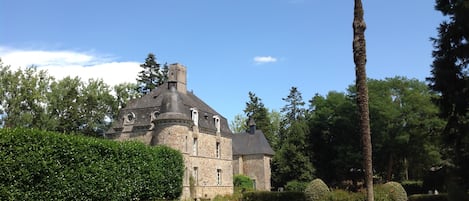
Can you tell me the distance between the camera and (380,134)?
125 ft

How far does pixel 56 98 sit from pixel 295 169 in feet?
78.1

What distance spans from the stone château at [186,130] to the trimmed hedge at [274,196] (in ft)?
15.4

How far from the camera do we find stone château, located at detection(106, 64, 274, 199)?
1304 inches

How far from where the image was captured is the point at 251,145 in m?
52.2

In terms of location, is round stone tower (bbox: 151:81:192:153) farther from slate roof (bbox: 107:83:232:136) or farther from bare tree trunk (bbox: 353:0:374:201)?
bare tree trunk (bbox: 353:0:374:201)

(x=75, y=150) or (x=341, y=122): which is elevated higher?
(x=341, y=122)

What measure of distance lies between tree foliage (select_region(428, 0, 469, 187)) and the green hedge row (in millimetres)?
16153

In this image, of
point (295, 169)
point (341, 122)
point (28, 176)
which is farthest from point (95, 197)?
point (341, 122)

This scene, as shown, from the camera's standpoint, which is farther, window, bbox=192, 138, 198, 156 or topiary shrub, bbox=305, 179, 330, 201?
window, bbox=192, 138, 198, 156

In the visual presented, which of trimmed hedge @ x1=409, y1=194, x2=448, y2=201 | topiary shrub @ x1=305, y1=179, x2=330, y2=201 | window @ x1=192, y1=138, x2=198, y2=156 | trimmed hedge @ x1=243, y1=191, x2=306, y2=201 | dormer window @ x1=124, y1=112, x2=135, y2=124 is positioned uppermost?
dormer window @ x1=124, y1=112, x2=135, y2=124

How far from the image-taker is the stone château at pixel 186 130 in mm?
33125

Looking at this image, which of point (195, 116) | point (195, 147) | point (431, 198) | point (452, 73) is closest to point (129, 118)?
point (195, 116)

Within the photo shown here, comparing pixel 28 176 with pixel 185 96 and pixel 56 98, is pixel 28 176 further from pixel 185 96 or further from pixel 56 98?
pixel 56 98

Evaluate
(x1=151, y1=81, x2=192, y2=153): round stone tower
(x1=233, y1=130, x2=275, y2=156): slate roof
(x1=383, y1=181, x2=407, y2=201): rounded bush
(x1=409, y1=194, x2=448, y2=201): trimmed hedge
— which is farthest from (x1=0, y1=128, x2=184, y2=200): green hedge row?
(x1=233, y1=130, x2=275, y2=156): slate roof
